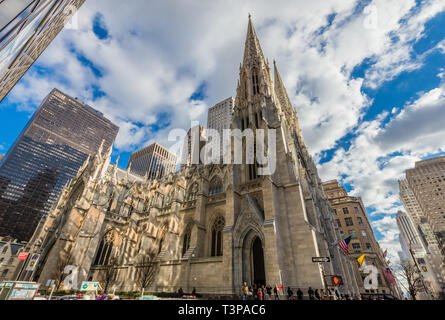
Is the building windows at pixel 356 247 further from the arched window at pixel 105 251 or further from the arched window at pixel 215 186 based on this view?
the arched window at pixel 105 251

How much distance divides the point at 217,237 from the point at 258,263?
5.51m

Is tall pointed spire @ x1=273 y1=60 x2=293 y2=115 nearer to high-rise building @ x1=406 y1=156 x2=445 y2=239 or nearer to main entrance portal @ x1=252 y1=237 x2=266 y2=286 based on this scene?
main entrance portal @ x1=252 y1=237 x2=266 y2=286

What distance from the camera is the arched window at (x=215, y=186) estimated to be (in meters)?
27.1

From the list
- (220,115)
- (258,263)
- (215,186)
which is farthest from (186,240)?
(220,115)

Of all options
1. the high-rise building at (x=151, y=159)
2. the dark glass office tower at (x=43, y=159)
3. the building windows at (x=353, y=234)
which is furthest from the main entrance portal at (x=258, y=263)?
the high-rise building at (x=151, y=159)

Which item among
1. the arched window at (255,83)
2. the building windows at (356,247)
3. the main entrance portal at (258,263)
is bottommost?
the main entrance portal at (258,263)

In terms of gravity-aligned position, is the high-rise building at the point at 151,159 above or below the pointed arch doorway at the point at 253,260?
above

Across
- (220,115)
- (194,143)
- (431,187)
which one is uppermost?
(220,115)

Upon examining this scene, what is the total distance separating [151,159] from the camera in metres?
108

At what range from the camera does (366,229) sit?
146 ft

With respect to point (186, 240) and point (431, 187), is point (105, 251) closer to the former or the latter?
point (186, 240)

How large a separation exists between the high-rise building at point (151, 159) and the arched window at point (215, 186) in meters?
80.0
